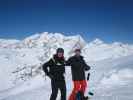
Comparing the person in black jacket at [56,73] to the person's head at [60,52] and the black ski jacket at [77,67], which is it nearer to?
the person's head at [60,52]

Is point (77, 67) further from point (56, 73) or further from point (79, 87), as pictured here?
point (56, 73)

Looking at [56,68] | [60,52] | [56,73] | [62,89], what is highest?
[60,52]

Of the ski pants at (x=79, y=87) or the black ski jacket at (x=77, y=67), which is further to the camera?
the black ski jacket at (x=77, y=67)

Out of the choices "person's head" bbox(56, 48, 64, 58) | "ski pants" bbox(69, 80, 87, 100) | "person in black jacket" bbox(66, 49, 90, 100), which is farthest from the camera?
"person in black jacket" bbox(66, 49, 90, 100)

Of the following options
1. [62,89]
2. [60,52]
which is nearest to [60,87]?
[62,89]

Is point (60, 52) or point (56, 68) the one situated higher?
point (60, 52)

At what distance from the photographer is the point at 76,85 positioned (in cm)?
1054

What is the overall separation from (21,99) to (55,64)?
7.60 meters

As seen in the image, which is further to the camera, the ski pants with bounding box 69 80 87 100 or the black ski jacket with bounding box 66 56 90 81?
the black ski jacket with bounding box 66 56 90 81

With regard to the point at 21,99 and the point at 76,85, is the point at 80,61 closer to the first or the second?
the point at 76,85

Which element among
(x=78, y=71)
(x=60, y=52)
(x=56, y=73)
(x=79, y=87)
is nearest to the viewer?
(x=60, y=52)

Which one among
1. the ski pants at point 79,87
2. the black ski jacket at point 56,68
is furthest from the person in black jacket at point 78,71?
the black ski jacket at point 56,68

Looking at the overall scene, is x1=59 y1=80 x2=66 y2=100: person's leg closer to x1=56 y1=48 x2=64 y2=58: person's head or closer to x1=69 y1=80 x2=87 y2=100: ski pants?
x1=69 y1=80 x2=87 y2=100: ski pants

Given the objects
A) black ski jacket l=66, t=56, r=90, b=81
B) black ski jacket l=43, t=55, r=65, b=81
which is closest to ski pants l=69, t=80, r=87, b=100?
black ski jacket l=66, t=56, r=90, b=81
